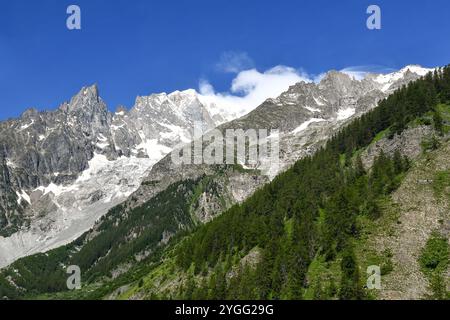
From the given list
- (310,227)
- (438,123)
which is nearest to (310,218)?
(310,227)

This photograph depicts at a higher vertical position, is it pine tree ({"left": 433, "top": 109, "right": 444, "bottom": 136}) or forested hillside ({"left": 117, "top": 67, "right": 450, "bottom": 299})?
pine tree ({"left": 433, "top": 109, "right": 444, "bottom": 136})

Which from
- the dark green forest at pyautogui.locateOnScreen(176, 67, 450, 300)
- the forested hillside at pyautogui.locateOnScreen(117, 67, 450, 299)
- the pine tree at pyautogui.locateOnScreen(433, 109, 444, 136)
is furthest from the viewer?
the pine tree at pyautogui.locateOnScreen(433, 109, 444, 136)

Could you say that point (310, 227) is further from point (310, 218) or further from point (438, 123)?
point (438, 123)

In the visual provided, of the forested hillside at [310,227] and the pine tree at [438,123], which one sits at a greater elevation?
the pine tree at [438,123]

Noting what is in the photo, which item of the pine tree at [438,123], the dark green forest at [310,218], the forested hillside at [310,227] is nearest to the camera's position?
the forested hillside at [310,227]

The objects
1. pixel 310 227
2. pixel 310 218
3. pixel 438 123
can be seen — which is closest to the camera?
pixel 310 227

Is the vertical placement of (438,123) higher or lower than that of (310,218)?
higher

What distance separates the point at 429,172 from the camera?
120 metres

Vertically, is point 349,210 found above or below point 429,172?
below

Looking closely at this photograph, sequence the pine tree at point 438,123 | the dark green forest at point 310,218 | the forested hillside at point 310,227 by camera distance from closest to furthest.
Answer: the forested hillside at point 310,227, the dark green forest at point 310,218, the pine tree at point 438,123

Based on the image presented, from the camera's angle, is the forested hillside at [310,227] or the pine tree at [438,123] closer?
the forested hillside at [310,227]

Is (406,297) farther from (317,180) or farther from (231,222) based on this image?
(231,222)
